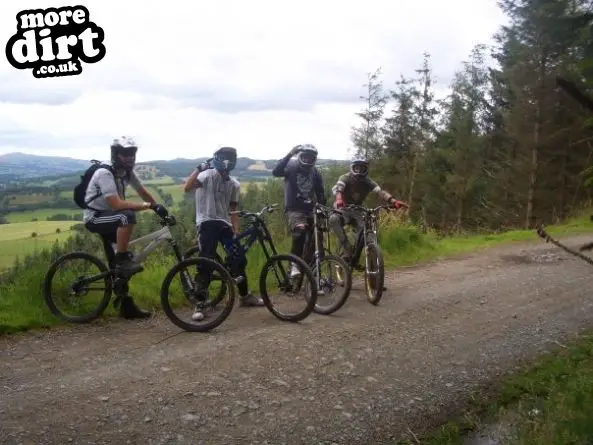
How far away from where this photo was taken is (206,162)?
22.0ft

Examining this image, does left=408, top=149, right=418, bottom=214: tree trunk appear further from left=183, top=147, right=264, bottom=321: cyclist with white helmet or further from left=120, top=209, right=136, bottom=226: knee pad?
left=120, top=209, right=136, bottom=226: knee pad

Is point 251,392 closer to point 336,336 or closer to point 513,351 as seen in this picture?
point 336,336

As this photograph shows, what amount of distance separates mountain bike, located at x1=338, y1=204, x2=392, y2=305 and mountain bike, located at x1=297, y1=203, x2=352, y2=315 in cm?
49

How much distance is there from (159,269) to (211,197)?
6.55 feet

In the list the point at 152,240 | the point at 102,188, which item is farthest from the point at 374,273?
the point at 102,188

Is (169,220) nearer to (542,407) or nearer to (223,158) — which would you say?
(223,158)

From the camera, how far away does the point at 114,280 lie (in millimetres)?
6508

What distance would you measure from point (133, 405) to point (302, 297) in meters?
2.87

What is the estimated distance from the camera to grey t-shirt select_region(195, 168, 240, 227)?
21.7 ft

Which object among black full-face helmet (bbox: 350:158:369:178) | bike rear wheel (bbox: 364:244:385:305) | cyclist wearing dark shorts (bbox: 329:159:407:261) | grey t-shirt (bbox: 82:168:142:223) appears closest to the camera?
grey t-shirt (bbox: 82:168:142:223)

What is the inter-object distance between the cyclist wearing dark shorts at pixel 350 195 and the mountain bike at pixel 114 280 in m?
2.43

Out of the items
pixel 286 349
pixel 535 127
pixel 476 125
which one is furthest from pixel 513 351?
pixel 476 125

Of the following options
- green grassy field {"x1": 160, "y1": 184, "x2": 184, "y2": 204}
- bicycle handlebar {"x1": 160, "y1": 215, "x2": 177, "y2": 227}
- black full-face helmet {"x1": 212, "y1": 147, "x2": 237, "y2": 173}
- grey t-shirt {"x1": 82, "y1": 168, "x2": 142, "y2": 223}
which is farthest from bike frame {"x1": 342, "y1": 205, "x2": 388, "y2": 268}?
grey t-shirt {"x1": 82, "y1": 168, "x2": 142, "y2": 223}

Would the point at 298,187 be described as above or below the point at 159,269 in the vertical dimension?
above
